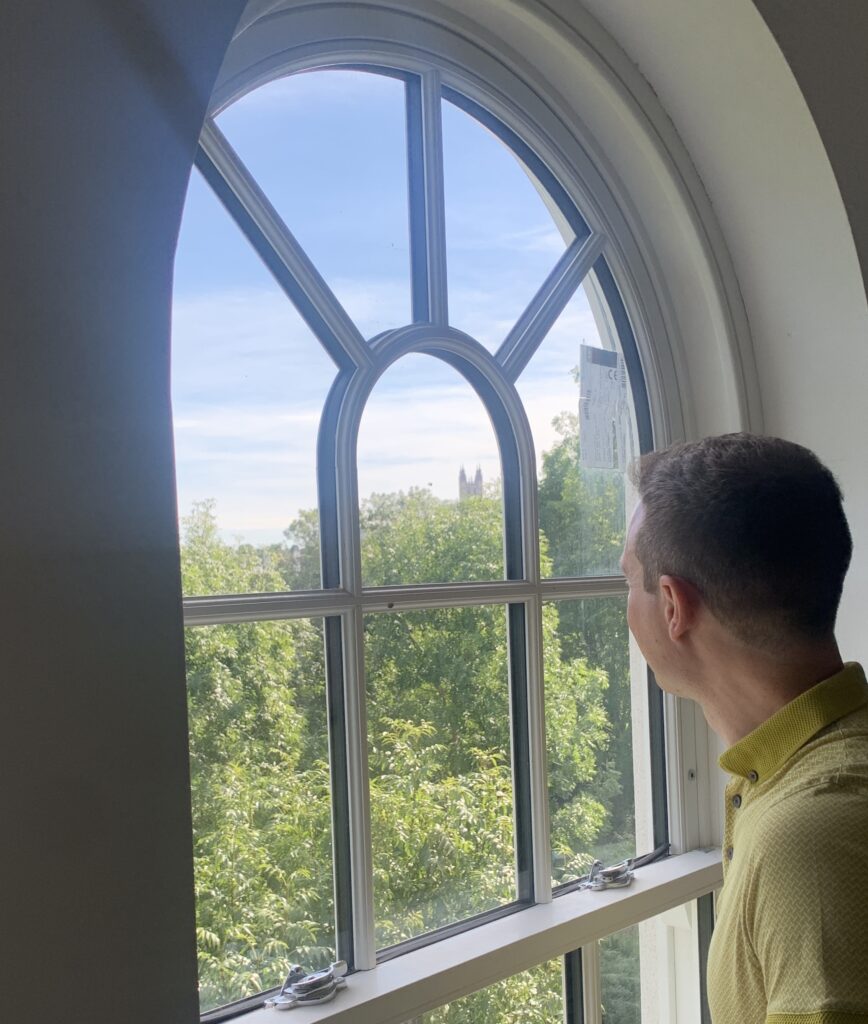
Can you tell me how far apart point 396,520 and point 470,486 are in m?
0.18

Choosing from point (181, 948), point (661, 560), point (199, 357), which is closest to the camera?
point (181, 948)

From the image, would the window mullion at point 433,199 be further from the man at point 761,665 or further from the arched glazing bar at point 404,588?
the man at point 761,665

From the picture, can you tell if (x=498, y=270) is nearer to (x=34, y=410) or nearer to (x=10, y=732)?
(x=34, y=410)

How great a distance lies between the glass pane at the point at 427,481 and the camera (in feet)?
4.92

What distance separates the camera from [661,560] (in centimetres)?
111

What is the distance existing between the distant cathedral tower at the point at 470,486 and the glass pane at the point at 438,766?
196 millimetres

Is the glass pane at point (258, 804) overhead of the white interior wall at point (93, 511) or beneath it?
beneath

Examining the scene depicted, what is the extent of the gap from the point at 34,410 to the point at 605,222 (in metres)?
1.37

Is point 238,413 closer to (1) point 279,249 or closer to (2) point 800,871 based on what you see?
(1) point 279,249

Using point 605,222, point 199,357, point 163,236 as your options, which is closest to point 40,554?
point 163,236

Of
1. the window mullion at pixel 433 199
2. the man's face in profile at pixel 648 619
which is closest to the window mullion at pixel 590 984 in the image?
the man's face in profile at pixel 648 619

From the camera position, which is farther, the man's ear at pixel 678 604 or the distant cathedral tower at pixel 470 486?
the distant cathedral tower at pixel 470 486

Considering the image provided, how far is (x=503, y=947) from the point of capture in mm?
1512

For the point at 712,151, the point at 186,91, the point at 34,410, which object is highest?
the point at 712,151
